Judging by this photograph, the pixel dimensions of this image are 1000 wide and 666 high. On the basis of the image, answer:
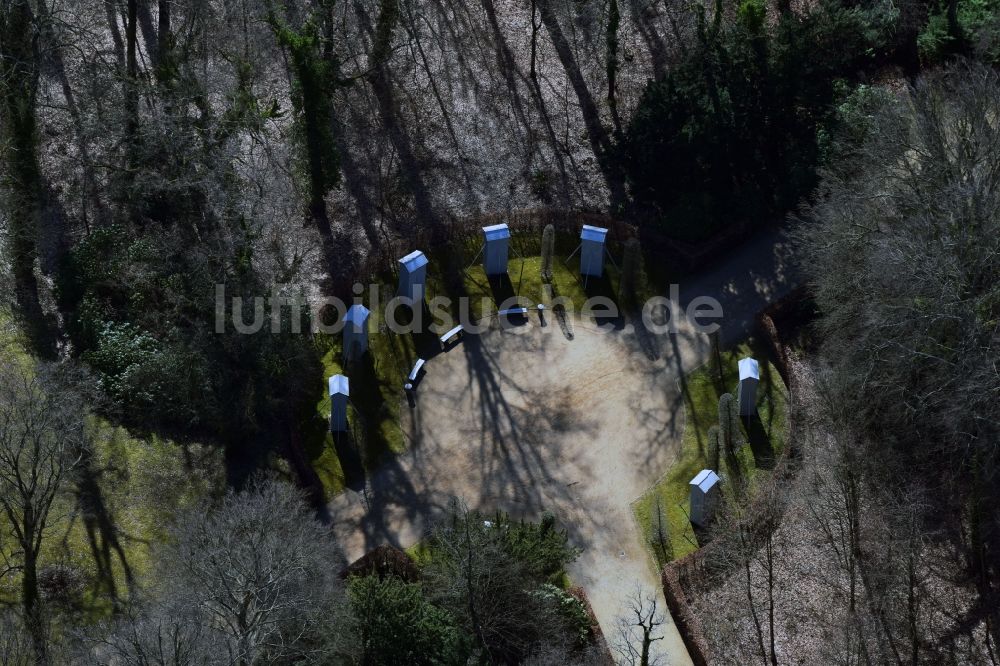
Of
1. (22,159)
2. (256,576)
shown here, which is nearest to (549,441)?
(256,576)

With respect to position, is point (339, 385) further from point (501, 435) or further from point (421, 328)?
point (501, 435)

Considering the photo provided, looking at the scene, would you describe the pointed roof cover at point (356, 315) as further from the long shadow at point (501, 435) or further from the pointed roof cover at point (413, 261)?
the long shadow at point (501, 435)

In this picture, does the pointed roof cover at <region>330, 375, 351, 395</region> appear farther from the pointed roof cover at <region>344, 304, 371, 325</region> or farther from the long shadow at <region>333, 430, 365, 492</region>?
the pointed roof cover at <region>344, 304, 371, 325</region>

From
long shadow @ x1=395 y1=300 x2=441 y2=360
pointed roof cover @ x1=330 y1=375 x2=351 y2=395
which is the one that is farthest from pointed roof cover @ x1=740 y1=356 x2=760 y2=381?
pointed roof cover @ x1=330 y1=375 x2=351 y2=395

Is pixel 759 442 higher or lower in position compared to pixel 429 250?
lower

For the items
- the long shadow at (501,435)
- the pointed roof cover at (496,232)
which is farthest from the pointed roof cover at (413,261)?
the long shadow at (501,435)

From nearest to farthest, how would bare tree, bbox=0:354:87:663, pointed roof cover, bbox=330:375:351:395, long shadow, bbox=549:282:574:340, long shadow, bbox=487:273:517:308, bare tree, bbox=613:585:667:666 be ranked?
bare tree, bbox=0:354:87:663, bare tree, bbox=613:585:667:666, pointed roof cover, bbox=330:375:351:395, long shadow, bbox=549:282:574:340, long shadow, bbox=487:273:517:308

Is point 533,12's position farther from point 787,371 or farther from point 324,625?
point 324,625
